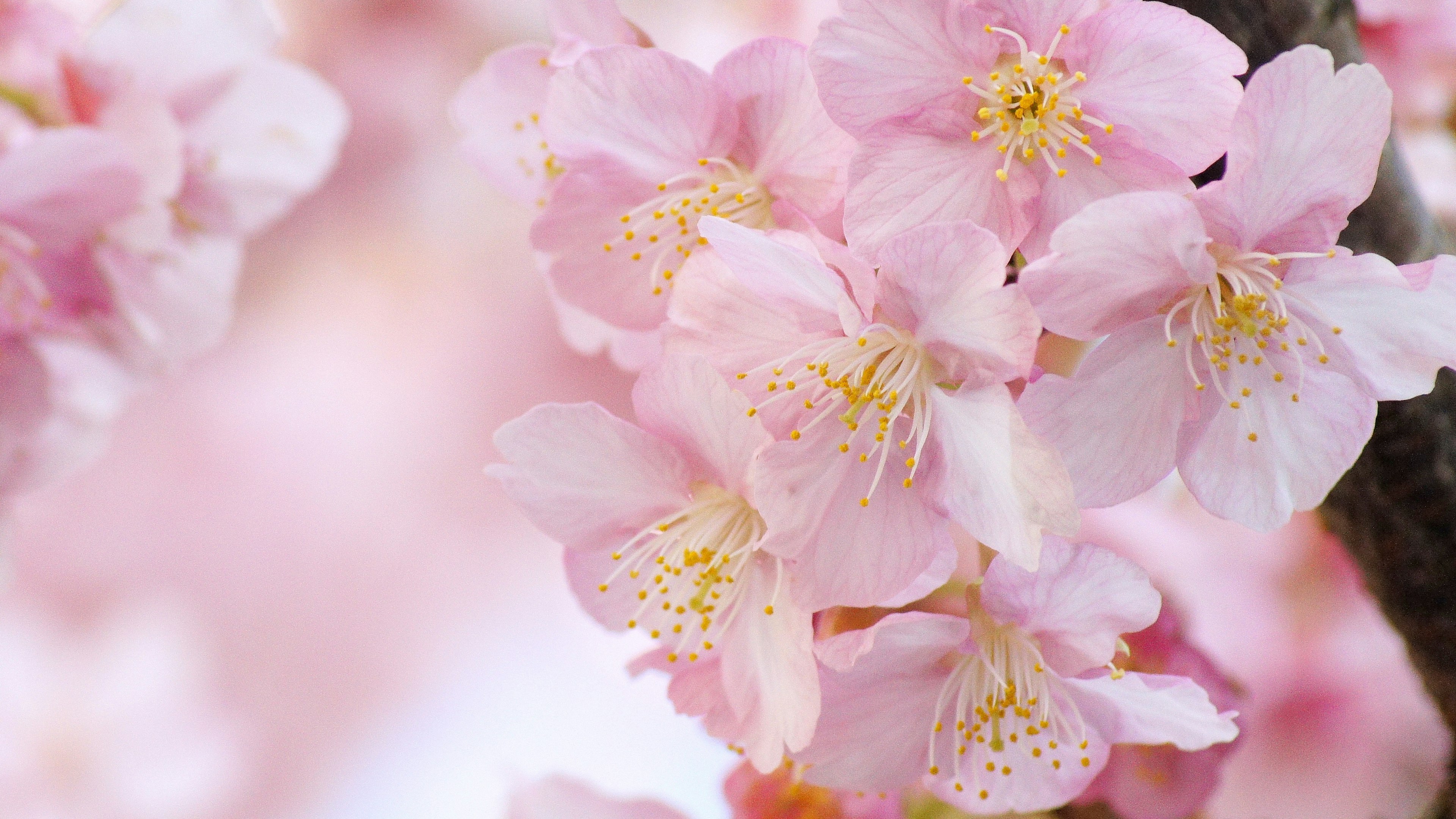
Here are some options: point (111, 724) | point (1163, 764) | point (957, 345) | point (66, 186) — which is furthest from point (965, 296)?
point (111, 724)

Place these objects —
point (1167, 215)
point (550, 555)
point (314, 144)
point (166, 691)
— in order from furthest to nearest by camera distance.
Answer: point (550, 555) < point (166, 691) < point (314, 144) < point (1167, 215)

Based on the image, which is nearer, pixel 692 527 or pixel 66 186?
pixel 692 527

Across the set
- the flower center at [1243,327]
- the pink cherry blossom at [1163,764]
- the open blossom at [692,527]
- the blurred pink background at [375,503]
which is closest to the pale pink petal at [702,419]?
the open blossom at [692,527]

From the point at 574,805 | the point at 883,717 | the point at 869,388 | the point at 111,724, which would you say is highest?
the point at 869,388

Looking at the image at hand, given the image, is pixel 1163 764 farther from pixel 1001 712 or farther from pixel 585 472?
pixel 585 472

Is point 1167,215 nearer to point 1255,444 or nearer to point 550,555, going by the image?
point 1255,444

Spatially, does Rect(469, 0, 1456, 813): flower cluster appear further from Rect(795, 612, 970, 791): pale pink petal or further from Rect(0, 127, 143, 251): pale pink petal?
Rect(0, 127, 143, 251): pale pink petal

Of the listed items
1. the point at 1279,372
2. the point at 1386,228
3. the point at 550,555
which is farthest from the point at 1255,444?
the point at 550,555

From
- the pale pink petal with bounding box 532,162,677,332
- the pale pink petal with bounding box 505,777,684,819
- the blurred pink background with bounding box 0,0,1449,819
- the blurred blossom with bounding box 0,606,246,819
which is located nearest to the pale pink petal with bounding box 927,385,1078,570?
the pale pink petal with bounding box 532,162,677,332
